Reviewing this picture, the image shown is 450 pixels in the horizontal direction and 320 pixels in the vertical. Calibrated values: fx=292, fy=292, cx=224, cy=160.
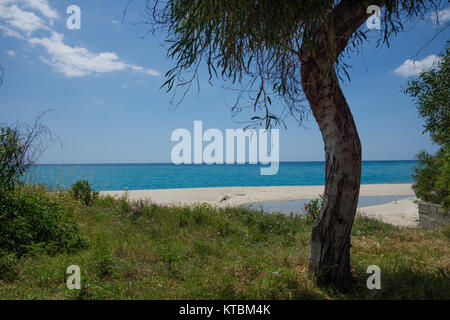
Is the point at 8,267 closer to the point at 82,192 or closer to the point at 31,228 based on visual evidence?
the point at 31,228

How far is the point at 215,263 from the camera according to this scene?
15.8 ft

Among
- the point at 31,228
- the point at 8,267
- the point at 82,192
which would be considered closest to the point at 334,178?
the point at 8,267

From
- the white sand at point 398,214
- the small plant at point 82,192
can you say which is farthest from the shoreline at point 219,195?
the white sand at point 398,214

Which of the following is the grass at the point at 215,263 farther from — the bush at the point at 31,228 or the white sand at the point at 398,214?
the white sand at the point at 398,214

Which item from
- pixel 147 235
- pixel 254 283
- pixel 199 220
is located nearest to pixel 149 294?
pixel 254 283

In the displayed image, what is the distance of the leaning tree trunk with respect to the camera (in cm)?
368

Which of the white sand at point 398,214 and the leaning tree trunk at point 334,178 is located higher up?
the leaning tree trunk at point 334,178

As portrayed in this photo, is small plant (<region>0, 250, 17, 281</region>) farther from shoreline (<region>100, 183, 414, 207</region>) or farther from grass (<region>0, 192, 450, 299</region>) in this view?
shoreline (<region>100, 183, 414, 207</region>)

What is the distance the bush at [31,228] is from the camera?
17.3 ft

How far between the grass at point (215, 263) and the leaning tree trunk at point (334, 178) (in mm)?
276

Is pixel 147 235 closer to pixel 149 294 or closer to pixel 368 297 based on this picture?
pixel 149 294

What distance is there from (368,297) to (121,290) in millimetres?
3060

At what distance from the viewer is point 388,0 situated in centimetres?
374

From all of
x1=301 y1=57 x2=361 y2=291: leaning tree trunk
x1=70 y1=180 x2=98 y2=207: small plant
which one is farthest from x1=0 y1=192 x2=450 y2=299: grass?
x1=70 y1=180 x2=98 y2=207: small plant
